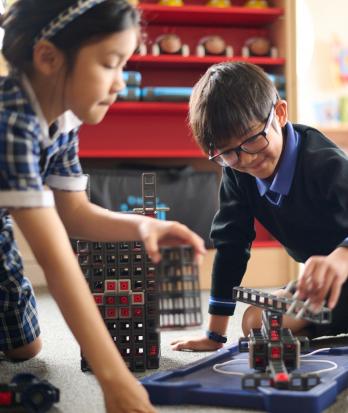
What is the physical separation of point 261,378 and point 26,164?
1.53ft

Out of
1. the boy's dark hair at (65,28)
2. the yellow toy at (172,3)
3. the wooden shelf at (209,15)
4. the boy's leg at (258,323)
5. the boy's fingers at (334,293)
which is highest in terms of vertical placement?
the yellow toy at (172,3)

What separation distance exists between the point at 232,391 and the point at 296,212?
48cm

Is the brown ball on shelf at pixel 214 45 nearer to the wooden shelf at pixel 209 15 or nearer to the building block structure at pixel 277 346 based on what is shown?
the wooden shelf at pixel 209 15

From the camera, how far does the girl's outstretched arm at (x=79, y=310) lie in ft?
2.76

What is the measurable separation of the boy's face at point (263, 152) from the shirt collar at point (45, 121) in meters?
0.32

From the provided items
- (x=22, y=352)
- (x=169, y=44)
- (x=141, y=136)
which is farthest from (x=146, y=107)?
(x=22, y=352)

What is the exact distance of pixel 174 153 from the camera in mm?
2658

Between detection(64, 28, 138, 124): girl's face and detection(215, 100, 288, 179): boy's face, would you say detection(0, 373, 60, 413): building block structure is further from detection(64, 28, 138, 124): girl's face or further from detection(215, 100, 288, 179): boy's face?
detection(215, 100, 288, 179): boy's face

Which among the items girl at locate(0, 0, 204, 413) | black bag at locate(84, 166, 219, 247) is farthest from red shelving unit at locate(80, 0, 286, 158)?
girl at locate(0, 0, 204, 413)

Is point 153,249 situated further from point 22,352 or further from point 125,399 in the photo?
point 22,352

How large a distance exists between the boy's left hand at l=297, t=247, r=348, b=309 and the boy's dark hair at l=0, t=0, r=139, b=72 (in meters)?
0.45

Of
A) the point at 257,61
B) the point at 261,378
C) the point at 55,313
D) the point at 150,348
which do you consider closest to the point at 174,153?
the point at 257,61

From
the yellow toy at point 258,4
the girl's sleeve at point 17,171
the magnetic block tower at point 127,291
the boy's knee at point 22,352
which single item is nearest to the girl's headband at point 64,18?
the girl's sleeve at point 17,171

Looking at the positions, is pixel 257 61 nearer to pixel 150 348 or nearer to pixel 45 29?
pixel 150 348
